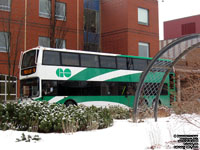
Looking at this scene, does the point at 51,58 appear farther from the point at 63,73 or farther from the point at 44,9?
the point at 44,9

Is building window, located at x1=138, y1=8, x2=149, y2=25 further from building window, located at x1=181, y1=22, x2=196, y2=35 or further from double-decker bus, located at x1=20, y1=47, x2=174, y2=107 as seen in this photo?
building window, located at x1=181, y1=22, x2=196, y2=35

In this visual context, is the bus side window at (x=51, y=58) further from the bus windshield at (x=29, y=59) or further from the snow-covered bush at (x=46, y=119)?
the snow-covered bush at (x=46, y=119)

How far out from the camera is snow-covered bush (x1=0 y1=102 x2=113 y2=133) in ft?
32.2

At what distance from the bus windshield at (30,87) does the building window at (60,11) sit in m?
10.2

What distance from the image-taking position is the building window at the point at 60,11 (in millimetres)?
25606

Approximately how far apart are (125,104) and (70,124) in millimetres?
10788

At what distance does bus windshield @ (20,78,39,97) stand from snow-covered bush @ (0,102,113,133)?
15.4 ft

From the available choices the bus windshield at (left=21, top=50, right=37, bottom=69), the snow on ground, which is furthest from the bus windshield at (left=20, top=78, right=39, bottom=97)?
the snow on ground

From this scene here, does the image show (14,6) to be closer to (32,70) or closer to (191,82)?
(32,70)

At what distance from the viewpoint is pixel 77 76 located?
1792 centimetres

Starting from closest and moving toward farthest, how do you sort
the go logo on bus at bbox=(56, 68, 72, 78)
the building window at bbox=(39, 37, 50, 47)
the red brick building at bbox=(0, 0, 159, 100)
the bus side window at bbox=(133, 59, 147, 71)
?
1. the go logo on bus at bbox=(56, 68, 72, 78)
2. the bus side window at bbox=(133, 59, 147, 71)
3. the red brick building at bbox=(0, 0, 159, 100)
4. the building window at bbox=(39, 37, 50, 47)

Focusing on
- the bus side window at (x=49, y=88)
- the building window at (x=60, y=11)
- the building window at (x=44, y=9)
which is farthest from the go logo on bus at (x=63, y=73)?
the building window at (x=60, y=11)

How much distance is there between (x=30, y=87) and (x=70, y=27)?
11438 mm

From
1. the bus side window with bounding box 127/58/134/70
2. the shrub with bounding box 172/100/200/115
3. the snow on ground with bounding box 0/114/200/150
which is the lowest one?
the snow on ground with bounding box 0/114/200/150
